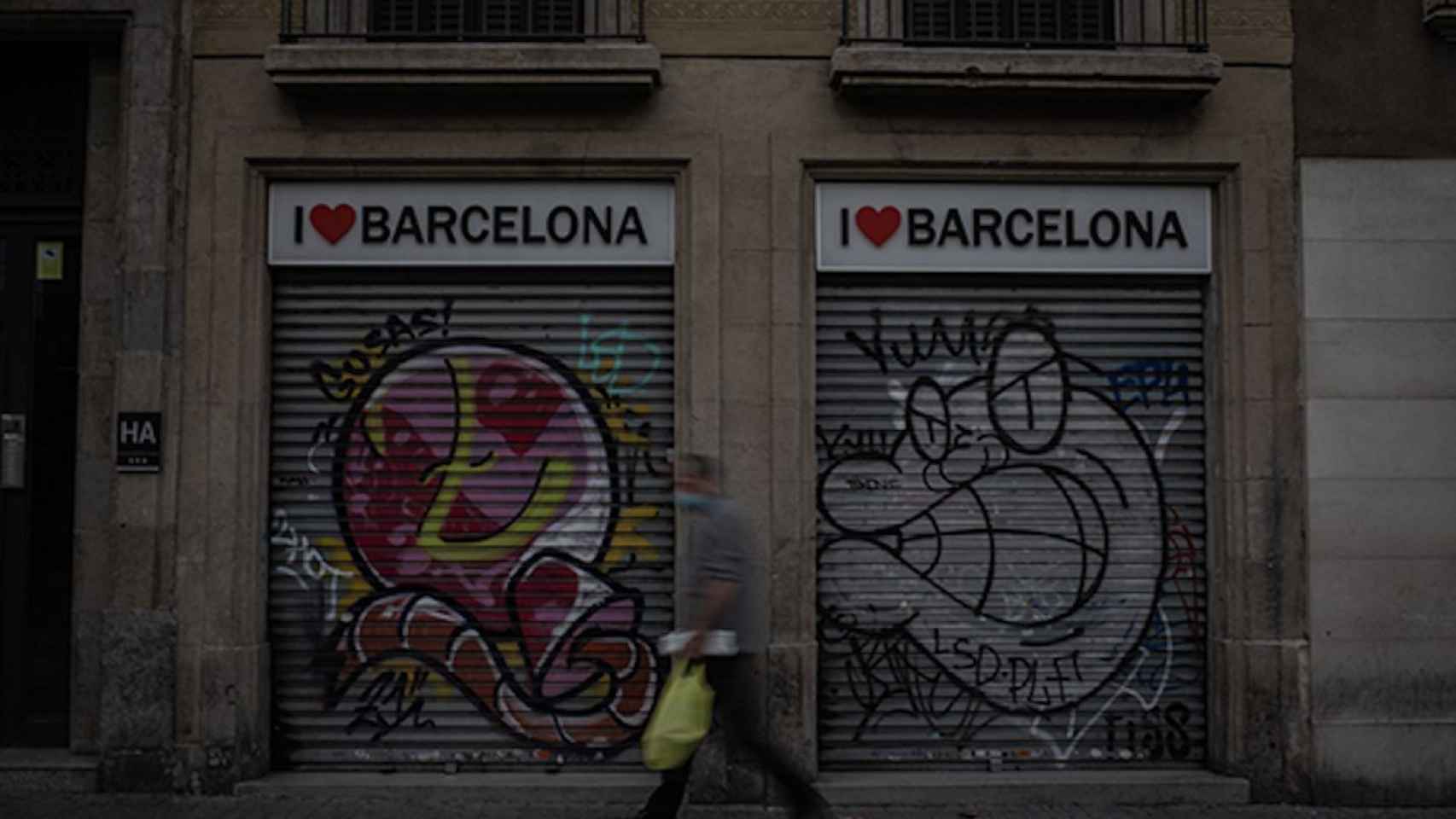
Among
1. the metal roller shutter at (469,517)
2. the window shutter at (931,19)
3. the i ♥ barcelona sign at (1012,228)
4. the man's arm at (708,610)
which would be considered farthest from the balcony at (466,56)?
the man's arm at (708,610)

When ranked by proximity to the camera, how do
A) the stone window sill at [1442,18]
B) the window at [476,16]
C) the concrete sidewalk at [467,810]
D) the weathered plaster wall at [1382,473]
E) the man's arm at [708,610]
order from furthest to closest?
the window at [476,16]
the stone window sill at [1442,18]
the weathered plaster wall at [1382,473]
the concrete sidewalk at [467,810]
the man's arm at [708,610]

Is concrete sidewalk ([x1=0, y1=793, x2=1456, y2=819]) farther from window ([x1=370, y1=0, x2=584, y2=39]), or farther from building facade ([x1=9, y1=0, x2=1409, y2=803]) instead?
window ([x1=370, y1=0, x2=584, y2=39])

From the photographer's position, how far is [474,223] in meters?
8.83

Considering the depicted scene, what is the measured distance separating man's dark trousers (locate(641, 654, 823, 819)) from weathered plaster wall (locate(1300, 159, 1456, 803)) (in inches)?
138

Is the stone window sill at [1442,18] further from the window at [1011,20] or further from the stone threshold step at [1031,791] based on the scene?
the stone threshold step at [1031,791]

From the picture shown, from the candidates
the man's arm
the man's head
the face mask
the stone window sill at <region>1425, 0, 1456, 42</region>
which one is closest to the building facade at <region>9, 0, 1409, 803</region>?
the stone window sill at <region>1425, 0, 1456, 42</region>

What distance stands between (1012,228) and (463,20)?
3.65 m

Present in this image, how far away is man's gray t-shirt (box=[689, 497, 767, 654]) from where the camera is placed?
6887 mm

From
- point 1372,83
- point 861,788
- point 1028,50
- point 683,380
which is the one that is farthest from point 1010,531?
point 1372,83

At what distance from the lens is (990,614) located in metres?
8.84

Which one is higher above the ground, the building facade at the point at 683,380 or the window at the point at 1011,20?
the window at the point at 1011,20

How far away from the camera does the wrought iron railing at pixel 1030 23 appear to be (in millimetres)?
8820

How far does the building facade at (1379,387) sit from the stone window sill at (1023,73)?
845mm

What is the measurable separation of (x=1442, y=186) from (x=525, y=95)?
558cm
